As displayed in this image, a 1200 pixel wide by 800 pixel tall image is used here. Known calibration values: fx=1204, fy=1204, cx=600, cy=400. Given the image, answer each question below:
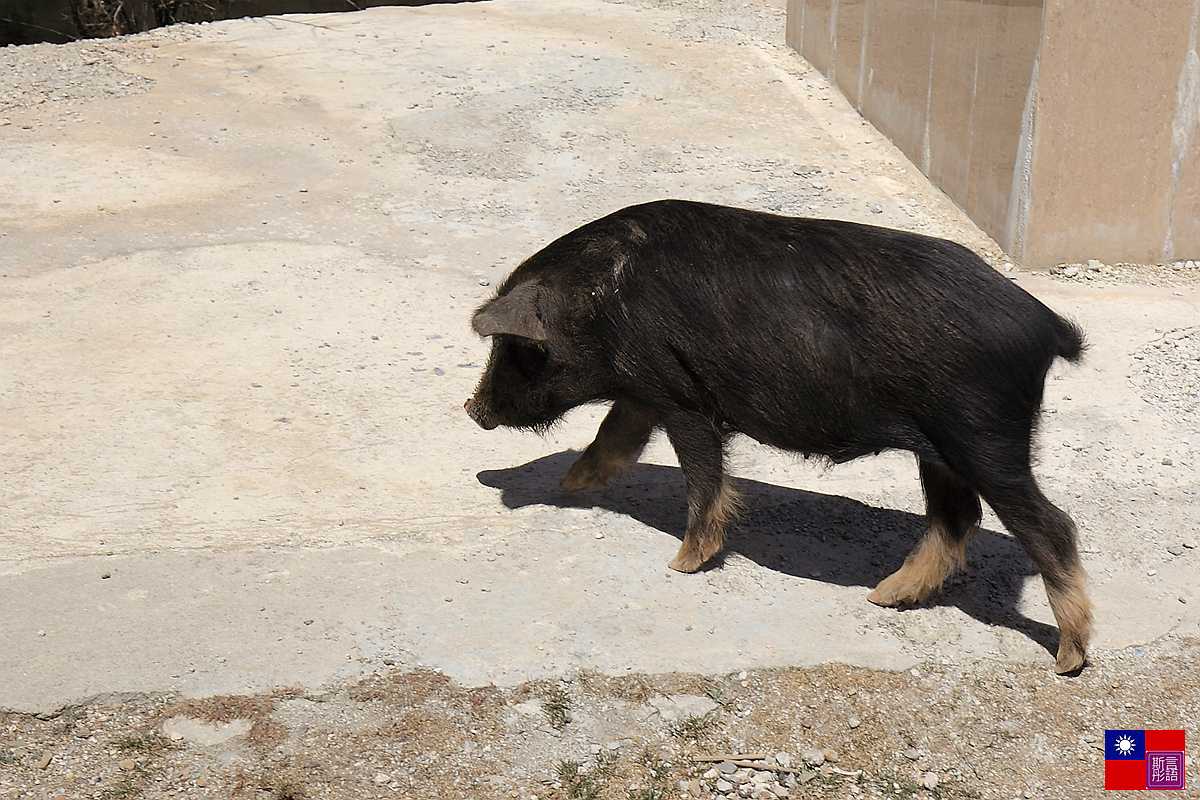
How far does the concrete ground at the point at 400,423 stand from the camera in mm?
4566

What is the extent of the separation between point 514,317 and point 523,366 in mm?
361

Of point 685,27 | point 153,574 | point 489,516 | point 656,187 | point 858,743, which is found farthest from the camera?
point 685,27

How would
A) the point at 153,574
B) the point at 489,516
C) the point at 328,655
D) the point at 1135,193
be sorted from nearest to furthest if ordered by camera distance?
the point at 328,655 < the point at 153,574 < the point at 489,516 < the point at 1135,193

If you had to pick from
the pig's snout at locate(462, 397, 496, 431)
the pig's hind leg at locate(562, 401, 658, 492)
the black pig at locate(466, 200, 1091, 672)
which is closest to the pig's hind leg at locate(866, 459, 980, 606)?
the black pig at locate(466, 200, 1091, 672)

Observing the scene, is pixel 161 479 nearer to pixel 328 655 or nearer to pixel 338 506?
pixel 338 506

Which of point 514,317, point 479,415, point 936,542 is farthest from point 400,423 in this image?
point 936,542

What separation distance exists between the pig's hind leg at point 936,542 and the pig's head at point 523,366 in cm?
144

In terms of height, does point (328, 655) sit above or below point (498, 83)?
below

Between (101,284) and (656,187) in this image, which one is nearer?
(101,284)

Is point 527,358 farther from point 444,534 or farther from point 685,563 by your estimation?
point 685,563

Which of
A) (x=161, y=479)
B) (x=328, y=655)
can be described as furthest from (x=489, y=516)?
(x=161, y=479)

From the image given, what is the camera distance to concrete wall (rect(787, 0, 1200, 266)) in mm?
7879

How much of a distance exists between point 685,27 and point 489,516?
8.92m

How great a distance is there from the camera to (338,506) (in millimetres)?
5367
